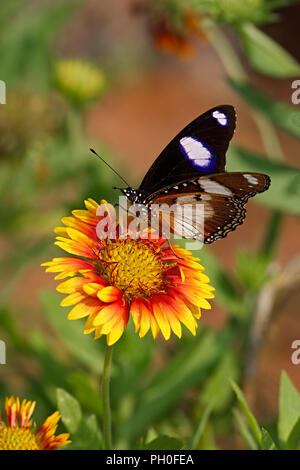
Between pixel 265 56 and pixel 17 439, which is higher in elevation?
pixel 265 56

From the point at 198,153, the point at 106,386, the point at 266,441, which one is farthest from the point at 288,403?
the point at 198,153

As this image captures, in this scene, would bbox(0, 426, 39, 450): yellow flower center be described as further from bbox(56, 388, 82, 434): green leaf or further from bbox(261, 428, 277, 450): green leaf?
bbox(261, 428, 277, 450): green leaf

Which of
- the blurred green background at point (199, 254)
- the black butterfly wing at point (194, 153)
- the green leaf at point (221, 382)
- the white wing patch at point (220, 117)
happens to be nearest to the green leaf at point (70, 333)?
the blurred green background at point (199, 254)

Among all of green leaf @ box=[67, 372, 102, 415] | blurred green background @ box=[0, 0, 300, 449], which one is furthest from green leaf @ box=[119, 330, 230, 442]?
green leaf @ box=[67, 372, 102, 415]

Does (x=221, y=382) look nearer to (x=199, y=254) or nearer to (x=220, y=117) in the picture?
(x=199, y=254)

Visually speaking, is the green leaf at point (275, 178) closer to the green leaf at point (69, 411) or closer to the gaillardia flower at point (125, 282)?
the gaillardia flower at point (125, 282)

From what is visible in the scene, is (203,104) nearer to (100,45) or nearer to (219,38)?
(100,45)
